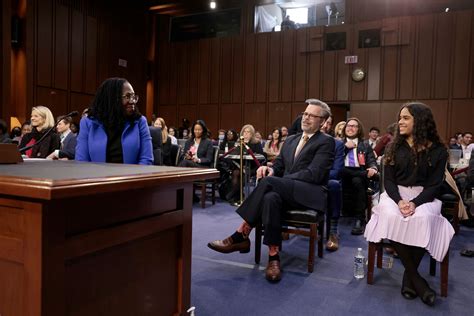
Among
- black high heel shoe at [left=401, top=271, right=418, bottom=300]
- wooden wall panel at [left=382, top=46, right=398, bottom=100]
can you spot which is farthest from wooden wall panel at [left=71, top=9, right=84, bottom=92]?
black high heel shoe at [left=401, top=271, right=418, bottom=300]

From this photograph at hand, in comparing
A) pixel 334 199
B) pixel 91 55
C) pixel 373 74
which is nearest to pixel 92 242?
pixel 334 199

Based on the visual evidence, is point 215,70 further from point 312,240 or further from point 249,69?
point 312,240

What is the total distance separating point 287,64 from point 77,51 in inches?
218

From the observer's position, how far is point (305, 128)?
3.01 meters

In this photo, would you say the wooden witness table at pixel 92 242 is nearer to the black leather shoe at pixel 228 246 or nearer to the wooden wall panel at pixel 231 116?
the black leather shoe at pixel 228 246

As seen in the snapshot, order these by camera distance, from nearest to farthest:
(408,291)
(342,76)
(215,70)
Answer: (408,291) → (342,76) → (215,70)

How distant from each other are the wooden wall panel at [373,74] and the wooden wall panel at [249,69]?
10.4 feet

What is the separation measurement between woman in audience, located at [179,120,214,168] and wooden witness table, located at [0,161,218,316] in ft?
12.6

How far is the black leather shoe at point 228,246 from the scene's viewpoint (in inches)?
111

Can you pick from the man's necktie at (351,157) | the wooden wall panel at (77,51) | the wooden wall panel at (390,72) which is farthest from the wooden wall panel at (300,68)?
the man's necktie at (351,157)

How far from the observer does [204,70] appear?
11.9 m

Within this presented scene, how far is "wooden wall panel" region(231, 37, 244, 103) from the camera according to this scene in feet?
37.5

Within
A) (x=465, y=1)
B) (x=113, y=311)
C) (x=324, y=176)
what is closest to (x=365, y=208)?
(x=324, y=176)

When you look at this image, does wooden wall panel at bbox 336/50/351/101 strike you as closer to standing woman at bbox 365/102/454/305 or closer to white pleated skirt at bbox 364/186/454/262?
standing woman at bbox 365/102/454/305
